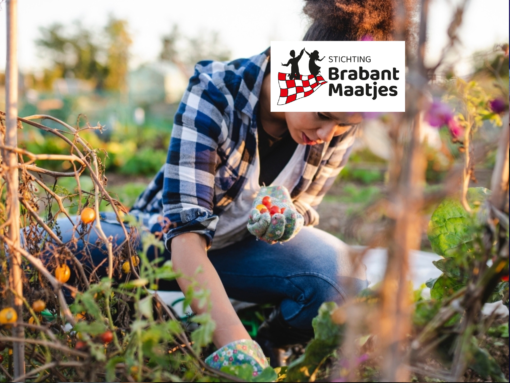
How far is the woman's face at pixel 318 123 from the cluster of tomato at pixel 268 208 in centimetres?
23

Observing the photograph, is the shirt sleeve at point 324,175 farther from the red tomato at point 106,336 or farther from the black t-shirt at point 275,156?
the red tomato at point 106,336

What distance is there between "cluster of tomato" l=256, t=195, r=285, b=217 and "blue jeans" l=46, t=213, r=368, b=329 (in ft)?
0.83

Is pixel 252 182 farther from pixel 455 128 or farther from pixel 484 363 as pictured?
pixel 484 363

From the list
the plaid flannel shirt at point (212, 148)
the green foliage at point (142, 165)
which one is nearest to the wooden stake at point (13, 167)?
the plaid flannel shirt at point (212, 148)

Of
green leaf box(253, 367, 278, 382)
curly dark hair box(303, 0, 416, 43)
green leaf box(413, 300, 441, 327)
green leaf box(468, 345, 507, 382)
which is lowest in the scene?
green leaf box(253, 367, 278, 382)

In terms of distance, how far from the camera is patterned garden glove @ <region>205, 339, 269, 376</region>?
93cm

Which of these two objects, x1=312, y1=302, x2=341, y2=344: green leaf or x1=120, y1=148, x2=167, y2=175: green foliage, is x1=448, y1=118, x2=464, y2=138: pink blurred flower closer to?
x1=312, y1=302, x2=341, y2=344: green leaf

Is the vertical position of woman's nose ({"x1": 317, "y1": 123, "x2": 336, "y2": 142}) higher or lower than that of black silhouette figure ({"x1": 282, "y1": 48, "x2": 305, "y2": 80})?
lower

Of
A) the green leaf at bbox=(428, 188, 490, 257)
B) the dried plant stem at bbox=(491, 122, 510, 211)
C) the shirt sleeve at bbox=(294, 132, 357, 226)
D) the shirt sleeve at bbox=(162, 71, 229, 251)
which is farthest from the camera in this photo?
the shirt sleeve at bbox=(294, 132, 357, 226)

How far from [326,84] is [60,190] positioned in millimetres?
798

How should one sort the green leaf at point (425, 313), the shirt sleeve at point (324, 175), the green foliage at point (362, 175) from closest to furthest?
the green leaf at point (425, 313) → the shirt sleeve at point (324, 175) → the green foliage at point (362, 175)

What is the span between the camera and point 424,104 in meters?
0.49

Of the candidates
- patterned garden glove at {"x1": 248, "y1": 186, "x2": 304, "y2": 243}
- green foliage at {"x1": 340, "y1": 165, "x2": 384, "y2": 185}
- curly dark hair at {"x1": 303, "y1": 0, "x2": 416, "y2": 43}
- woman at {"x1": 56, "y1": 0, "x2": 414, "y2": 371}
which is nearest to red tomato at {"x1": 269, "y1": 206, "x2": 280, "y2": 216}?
patterned garden glove at {"x1": 248, "y1": 186, "x2": 304, "y2": 243}

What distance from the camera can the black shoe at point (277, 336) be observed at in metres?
1.58
